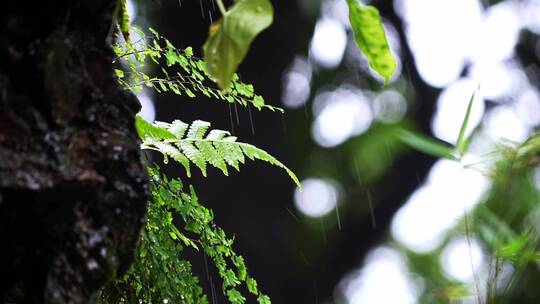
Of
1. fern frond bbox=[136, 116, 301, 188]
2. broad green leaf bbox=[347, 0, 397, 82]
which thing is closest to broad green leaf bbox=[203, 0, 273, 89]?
broad green leaf bbox=[347, 0, 397, 82]

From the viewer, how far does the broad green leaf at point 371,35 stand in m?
0.82

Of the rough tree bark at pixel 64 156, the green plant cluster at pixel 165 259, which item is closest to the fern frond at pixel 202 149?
the green plant cluster at pixel 165 259

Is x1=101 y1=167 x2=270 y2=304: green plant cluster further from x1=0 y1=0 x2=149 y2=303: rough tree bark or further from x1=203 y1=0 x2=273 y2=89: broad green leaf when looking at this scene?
x1=203 y1=0 x2=273 y2=89: broad green leaf

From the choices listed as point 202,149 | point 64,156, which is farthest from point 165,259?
point 64,156

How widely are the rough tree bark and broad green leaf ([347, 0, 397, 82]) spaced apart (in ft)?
0.95

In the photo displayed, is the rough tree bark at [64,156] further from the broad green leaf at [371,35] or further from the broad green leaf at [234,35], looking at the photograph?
the broad green leaf at [371,35]

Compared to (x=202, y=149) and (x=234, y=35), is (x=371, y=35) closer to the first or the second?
(x=234, y=35)

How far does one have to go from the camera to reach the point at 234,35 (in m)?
0.75

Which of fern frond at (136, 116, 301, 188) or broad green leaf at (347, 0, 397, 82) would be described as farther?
fern frond at (136, 116, 301, 188)

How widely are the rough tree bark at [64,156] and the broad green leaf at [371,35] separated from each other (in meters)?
0.29

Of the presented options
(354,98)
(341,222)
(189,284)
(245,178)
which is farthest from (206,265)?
(189,284)

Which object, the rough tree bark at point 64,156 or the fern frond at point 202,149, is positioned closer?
the rough tree bark at point 64,156

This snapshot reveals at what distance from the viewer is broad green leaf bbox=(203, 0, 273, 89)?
2.46 feet

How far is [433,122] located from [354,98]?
2.35 ft
